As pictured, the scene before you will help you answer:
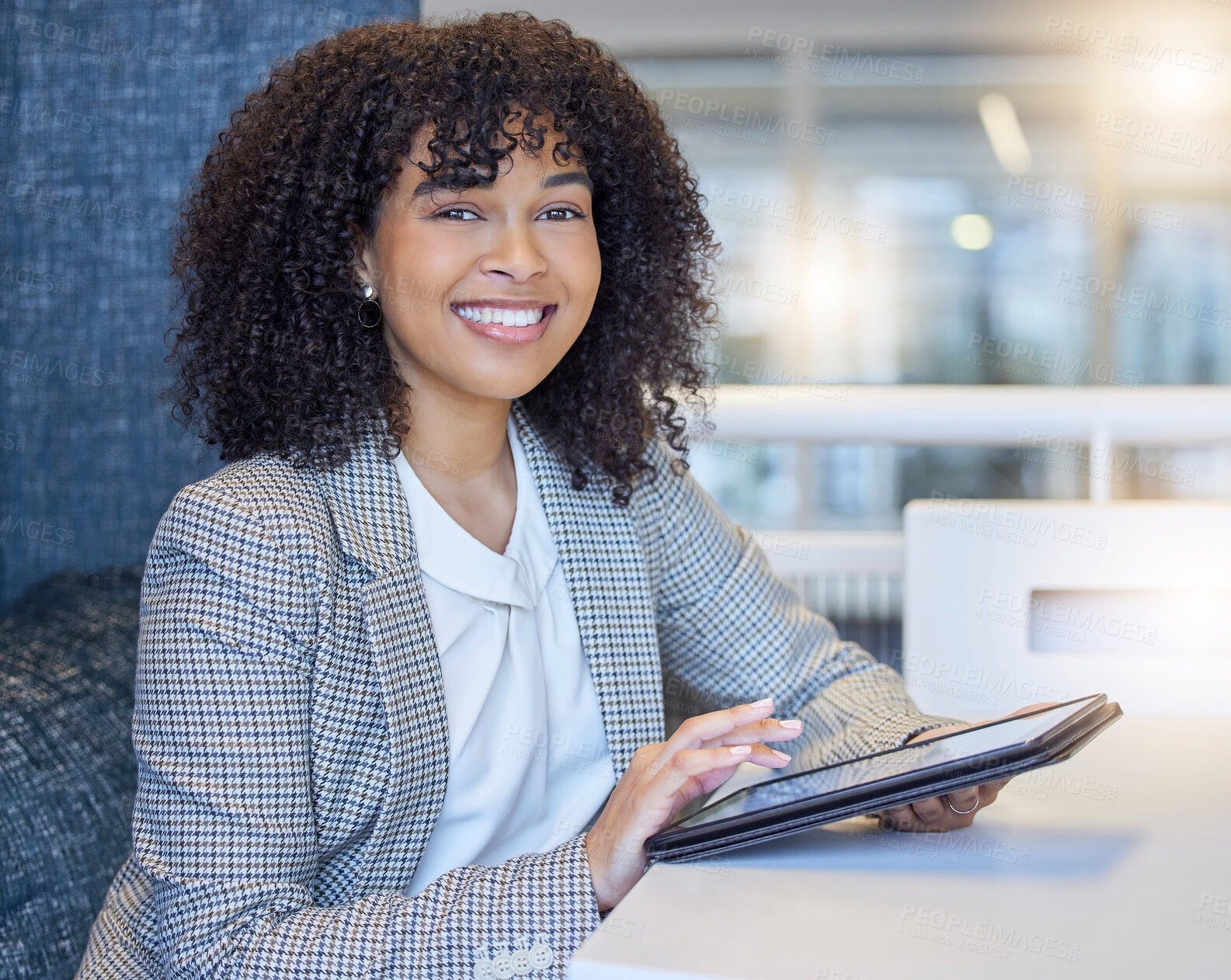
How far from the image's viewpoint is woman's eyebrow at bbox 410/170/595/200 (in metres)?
1.04

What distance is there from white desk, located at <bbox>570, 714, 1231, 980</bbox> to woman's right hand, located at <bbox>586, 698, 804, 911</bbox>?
60 mm

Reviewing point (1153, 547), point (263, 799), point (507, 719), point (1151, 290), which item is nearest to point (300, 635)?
point (263, 799)

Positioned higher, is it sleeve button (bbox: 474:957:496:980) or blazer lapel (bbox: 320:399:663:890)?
blazer lapel (bbox: 320:399:663:890)

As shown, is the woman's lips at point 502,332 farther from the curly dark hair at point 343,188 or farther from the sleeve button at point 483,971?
the sleeve button at point 483,971

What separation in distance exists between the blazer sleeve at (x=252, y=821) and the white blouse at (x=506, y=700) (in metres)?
0.14

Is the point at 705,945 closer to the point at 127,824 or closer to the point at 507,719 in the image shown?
the point at 507,719

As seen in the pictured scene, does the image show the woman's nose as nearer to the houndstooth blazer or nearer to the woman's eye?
the woman's eye

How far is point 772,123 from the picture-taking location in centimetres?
524

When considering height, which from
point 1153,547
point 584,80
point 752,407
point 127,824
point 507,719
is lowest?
point 127,824

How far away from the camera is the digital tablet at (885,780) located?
65 cm

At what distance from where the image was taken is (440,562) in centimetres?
105

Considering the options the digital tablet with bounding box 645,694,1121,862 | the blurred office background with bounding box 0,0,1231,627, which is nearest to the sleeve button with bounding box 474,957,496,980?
the digital tablet with bounding box 645,694,1121,862

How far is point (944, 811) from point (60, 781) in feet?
2.56

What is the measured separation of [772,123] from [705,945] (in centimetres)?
502
